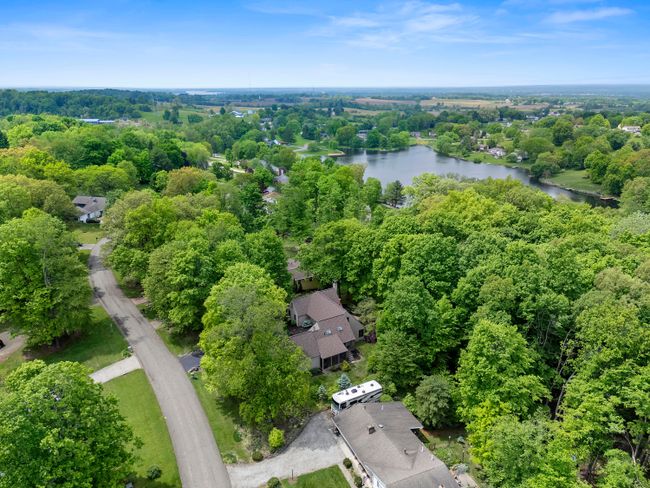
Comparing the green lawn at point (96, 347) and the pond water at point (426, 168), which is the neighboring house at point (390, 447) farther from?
the pond water at point (426, 168)

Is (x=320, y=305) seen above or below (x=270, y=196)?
below

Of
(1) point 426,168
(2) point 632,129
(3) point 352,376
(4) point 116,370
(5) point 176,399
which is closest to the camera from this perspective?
(5) point 176,399

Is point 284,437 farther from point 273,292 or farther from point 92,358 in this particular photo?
point 92,358

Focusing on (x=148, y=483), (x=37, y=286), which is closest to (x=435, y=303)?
(x=148, y=483)

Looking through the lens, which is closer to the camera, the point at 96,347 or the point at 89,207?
the point at 96,347

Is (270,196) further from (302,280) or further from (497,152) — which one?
(497,152)

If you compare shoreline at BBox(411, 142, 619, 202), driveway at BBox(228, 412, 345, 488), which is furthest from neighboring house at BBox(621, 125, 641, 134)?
driveway at BBox(228, 412, 345, 488)

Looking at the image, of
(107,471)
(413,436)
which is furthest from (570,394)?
(107,471)
